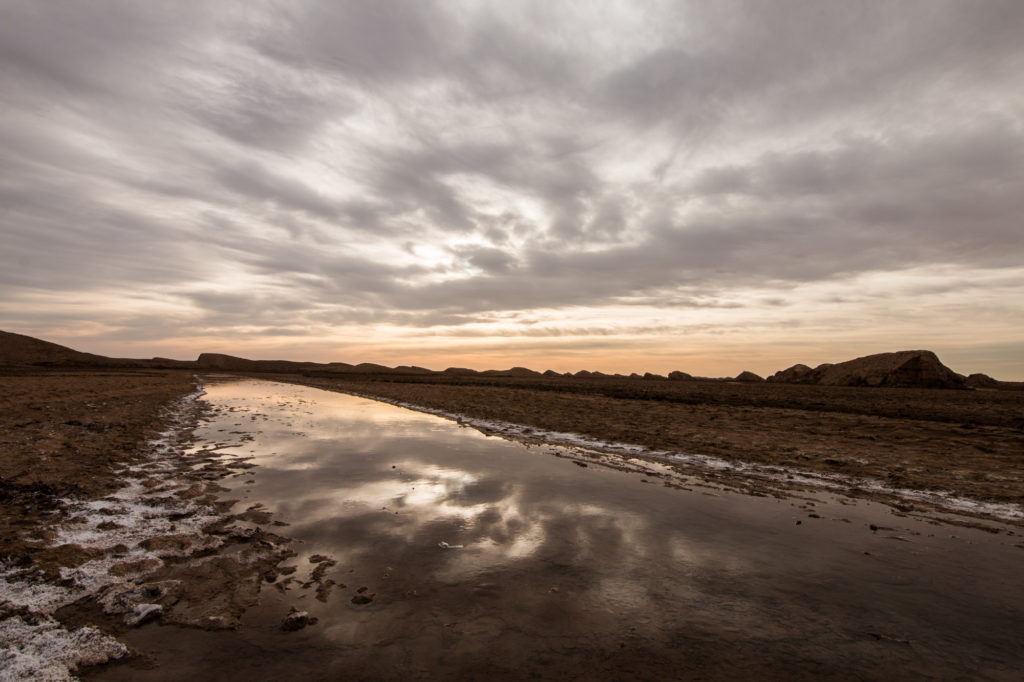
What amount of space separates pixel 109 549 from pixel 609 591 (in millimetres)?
6188

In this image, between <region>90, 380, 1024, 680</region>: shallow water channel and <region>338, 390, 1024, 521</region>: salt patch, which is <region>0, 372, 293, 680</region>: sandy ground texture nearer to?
<region>90, 380, 1024, 680</region>: shallow water channel

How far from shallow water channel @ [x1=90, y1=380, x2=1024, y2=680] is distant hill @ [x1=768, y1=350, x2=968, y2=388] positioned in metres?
56.8

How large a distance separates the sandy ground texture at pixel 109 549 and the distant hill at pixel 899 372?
213 feet

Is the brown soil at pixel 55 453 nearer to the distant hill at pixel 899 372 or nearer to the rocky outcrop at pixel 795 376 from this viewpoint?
the distant hill at pixel 899 372

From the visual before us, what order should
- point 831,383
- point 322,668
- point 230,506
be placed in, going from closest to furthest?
point 322,668 < point 230,506 < point 831,383

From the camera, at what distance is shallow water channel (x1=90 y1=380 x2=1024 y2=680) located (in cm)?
374

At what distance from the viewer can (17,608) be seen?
4.27 metres

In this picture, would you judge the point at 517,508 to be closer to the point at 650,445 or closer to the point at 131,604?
the point at 131,604

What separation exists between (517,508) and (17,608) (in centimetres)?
608

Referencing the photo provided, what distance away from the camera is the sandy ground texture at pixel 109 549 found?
13.0 ft

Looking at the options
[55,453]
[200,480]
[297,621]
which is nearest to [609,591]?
[297,621]

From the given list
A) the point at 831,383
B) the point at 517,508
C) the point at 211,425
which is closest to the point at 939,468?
the point at 517,508

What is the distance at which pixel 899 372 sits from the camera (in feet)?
172

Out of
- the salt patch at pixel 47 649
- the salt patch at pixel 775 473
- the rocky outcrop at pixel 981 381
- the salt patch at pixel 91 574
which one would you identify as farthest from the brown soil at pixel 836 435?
the rocky outcrop at pixel 981 381
